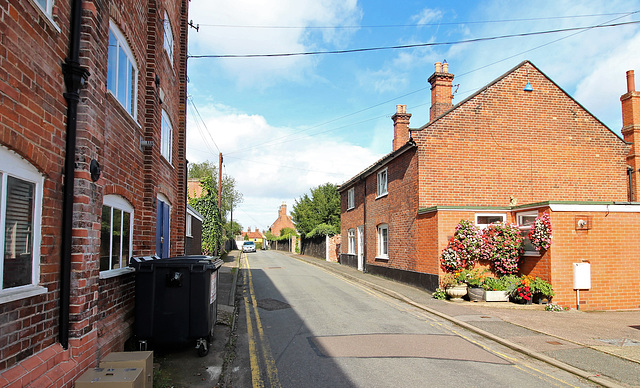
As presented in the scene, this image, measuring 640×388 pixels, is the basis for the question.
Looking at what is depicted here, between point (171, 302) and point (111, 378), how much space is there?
2219mm

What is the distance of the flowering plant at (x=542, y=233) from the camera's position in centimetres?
1191

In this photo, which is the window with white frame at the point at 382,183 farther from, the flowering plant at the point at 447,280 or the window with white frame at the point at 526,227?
the window with white frame at the point at 526,227

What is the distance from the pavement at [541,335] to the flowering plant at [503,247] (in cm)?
138

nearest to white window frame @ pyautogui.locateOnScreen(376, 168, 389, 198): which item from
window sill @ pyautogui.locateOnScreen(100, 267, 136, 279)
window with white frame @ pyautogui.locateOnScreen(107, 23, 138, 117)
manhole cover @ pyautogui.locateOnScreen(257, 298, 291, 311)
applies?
manhole cover @ pyautogui.locateOnScreen(257, 298, 291, 311)

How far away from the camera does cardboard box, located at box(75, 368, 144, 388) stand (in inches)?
167

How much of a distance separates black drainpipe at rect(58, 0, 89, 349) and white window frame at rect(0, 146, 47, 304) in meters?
0.41

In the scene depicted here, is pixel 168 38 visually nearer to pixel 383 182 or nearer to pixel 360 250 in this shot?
pixel 383 182

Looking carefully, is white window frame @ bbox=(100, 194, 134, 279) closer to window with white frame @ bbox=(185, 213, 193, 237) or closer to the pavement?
the pavement

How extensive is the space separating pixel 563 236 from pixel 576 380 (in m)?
6.78

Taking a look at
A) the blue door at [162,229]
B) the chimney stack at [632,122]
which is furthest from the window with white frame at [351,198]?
the blue door at [162,229]

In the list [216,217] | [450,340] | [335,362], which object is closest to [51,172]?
[335,362]

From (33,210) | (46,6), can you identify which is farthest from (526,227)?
(46,6)

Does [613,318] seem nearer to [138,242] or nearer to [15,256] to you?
[138,242]

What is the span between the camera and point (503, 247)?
13289 millimetres
